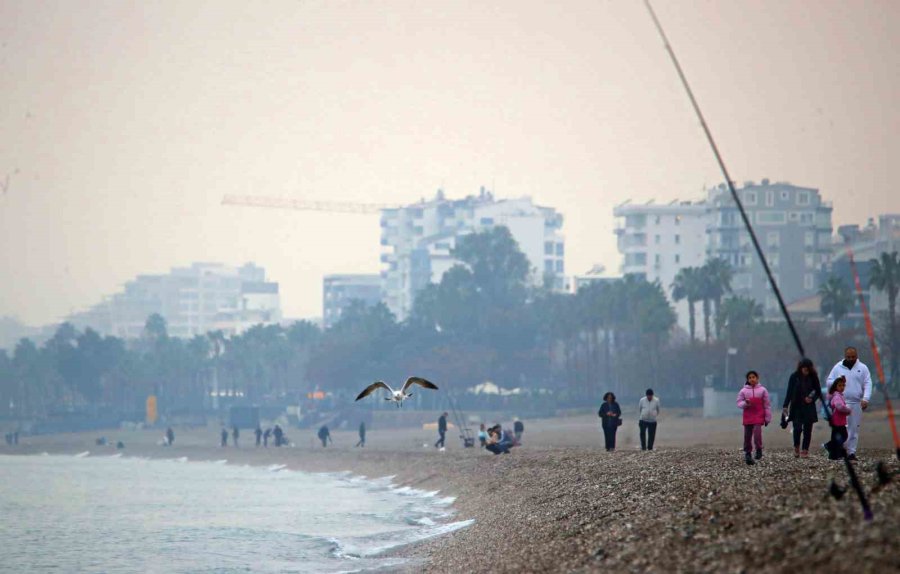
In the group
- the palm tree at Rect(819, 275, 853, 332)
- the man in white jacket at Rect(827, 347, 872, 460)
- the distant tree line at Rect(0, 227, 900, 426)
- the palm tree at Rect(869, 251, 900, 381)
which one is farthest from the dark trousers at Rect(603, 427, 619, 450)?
the palm tree at Rect(819, 275, 853, 332)

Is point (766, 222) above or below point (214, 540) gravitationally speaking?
above

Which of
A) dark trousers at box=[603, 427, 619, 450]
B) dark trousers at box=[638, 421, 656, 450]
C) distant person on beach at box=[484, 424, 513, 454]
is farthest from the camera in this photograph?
distant person on beach at box=[484, 424, 513, 454]

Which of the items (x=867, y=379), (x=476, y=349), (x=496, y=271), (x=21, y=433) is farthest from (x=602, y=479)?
(x=21, y=433)

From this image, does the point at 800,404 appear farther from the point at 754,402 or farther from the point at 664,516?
the point at 664,516

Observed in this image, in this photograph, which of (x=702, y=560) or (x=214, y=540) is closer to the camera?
(x=702, y=560)

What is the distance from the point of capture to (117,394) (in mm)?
191500

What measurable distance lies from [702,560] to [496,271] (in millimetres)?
144062

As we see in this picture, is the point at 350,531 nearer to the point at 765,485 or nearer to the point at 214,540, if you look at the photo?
the point at 214,540

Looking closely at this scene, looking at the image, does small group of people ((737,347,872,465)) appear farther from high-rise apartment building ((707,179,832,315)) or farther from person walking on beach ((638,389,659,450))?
high-rise apartment building ((707,179,832,315))

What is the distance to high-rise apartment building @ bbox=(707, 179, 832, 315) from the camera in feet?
608

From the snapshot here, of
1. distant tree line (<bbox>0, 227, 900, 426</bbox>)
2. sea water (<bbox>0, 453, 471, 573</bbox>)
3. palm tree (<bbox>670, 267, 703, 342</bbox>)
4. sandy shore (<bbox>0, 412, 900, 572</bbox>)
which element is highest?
palm tree (<bbox>670, 267, 703, 342</bbox>)

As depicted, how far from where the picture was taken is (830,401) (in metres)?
20.7

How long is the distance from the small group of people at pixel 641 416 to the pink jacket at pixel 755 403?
28.3ft

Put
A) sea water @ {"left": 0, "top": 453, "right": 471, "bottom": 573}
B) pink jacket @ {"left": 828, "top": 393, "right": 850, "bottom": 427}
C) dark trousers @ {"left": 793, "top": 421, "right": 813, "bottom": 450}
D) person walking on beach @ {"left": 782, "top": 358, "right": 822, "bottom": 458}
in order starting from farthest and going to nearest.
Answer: sea water @ {"left": 0, "top": 453, "right": 471, "bottom": 573} < dark trousers @ {"left": 793, "top": 421, "right": 813, "bottom": 450} < person walking on beach @ {"left": 782, "top": 358, "right": 822, "bottom": 458} < pink jacket @ {"left": 828, "top": 393, "right": 850, "bottom": 427}
